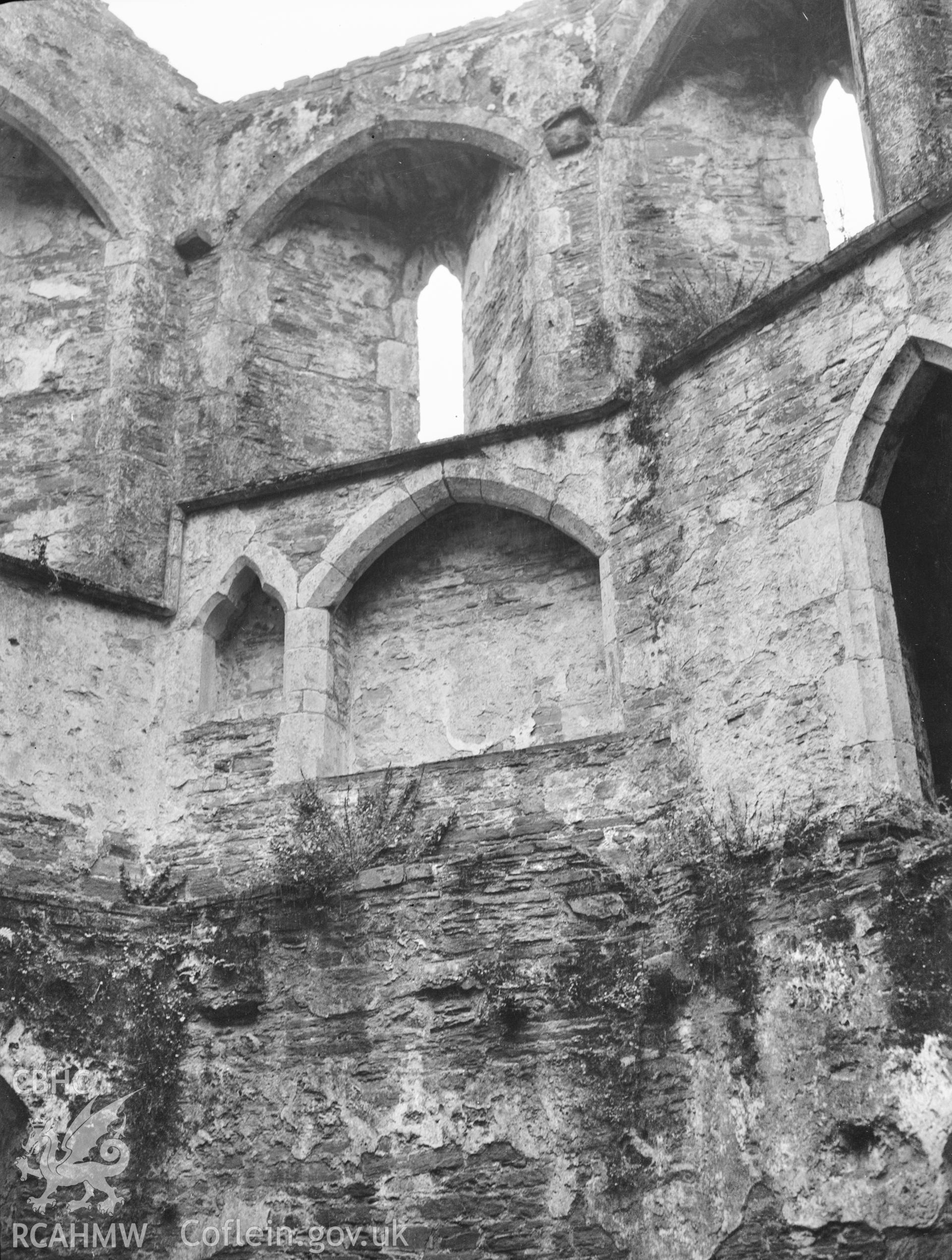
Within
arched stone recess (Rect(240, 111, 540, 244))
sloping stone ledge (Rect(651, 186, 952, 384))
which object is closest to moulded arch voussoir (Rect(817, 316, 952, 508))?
sloping stone ledge (Rect(651, 186, 952, 384))

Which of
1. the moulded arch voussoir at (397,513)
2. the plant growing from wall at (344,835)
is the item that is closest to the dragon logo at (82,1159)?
the plant growing from wall at (344,835)

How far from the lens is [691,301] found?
9.03m

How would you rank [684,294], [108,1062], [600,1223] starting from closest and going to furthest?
[600,1223] → [108,1062] → [684,294]

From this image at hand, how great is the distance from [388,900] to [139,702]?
1.99 m

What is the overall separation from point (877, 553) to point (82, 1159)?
4.41 metres

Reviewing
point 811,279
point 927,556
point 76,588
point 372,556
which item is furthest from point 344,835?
point 811,279

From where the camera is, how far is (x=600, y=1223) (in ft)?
21.9

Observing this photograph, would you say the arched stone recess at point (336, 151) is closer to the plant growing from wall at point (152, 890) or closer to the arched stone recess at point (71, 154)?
the arched stone recess at point (71, 154)

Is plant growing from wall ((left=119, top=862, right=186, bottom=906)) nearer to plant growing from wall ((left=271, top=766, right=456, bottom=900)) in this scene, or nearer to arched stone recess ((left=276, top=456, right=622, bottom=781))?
plant growing from wall ((left=271, top=766, right=456, bottom=900))

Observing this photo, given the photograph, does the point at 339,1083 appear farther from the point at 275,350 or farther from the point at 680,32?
the point at 680,32

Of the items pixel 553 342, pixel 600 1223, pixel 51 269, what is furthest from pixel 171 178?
pixel 600 1223

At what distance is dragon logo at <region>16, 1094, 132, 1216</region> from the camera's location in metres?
7.26

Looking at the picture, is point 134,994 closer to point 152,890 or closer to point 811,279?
point 152,890

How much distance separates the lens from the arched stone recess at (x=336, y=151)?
10406 millimetres
